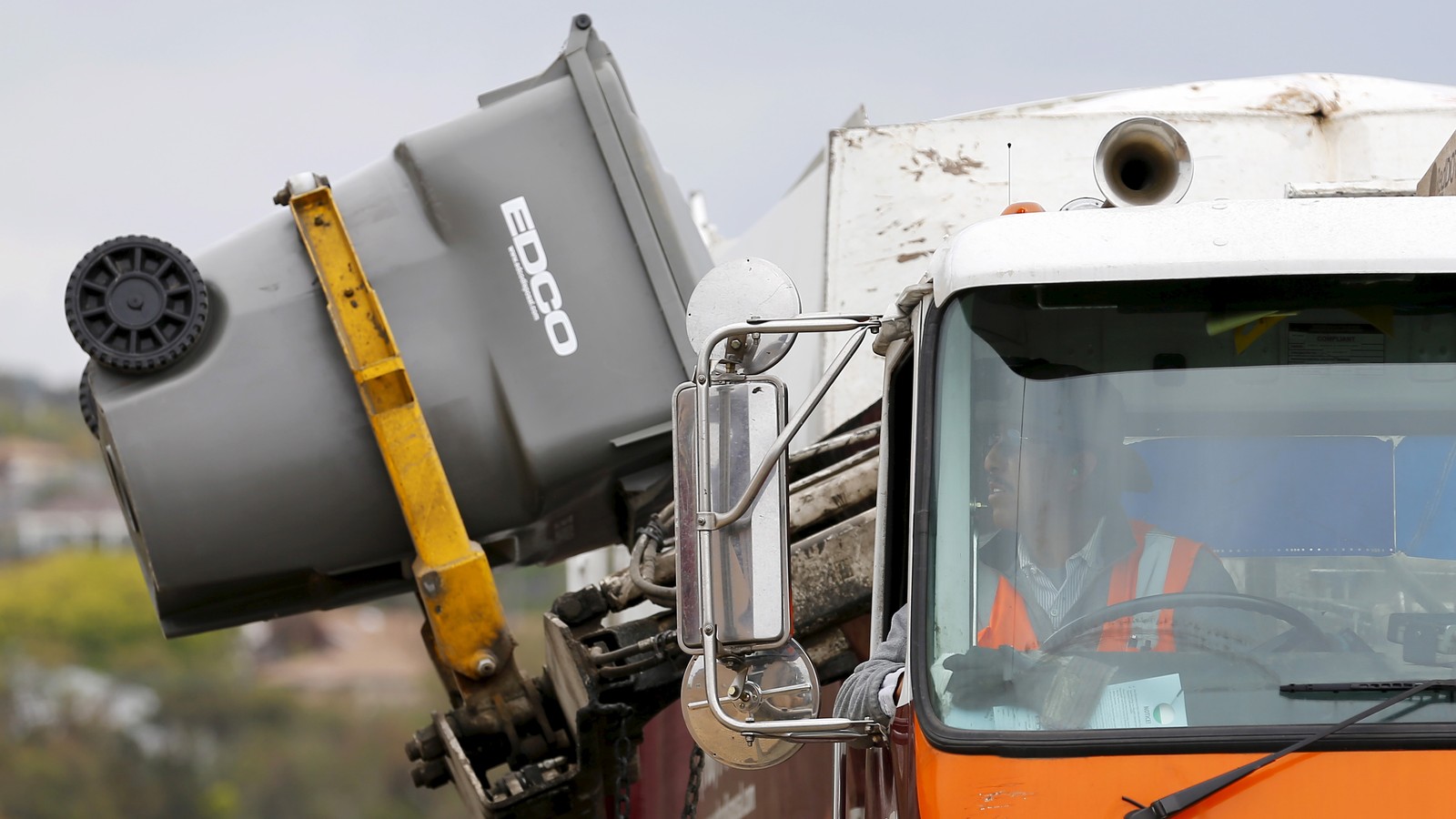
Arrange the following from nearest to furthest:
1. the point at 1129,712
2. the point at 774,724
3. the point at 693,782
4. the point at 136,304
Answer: the point at 1129,712, the point at 774,724, the point at 136,304, the point at 693,782

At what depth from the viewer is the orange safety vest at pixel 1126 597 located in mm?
2250

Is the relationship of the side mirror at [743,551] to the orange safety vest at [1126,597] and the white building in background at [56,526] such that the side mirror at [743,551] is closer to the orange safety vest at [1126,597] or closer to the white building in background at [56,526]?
the orange safety vest at [1126,597]

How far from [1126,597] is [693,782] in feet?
7.05

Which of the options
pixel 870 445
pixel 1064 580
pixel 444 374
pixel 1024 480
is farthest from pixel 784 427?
pixel 444 374

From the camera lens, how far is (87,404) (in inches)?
166

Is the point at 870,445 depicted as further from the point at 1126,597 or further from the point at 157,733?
the point at 157,733

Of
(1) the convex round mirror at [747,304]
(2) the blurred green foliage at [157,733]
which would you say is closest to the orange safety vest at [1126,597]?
(1) the convex round mirror at [747,304]

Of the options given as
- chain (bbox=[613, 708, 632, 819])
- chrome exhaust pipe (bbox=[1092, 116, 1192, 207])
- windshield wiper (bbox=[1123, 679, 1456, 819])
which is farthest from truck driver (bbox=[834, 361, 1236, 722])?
chain (bbox=[613, 708, 632, 819])

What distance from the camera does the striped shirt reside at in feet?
7.51

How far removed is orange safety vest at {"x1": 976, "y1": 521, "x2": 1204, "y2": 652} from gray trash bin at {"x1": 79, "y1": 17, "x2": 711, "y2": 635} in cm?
195

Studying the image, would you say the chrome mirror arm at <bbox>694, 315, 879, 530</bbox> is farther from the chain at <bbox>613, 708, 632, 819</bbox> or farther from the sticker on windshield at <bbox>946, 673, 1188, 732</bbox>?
the chain at <bbox>613, 708, 632, 819</bbox>

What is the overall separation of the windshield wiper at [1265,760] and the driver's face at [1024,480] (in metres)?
0.43

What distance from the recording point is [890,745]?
2518 mm

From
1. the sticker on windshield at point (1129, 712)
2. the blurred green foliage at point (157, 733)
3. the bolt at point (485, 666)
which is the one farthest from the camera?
the blurred green foliage at point (157, 733)
